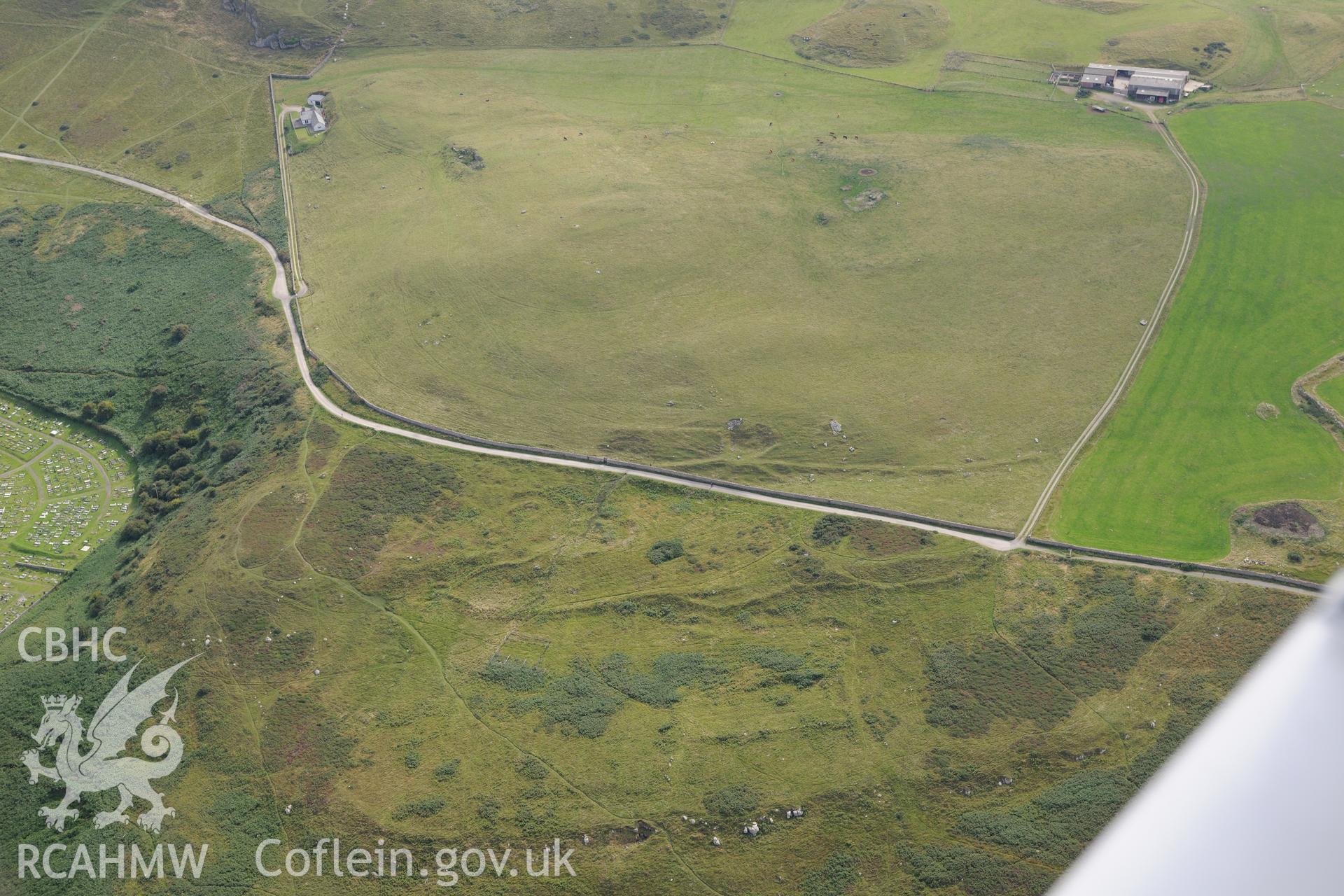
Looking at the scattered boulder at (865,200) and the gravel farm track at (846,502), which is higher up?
the scattered boulder at (865,200)

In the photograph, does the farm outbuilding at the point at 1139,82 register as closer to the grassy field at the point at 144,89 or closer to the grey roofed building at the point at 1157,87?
the grey roofed building at the point at 1157,87

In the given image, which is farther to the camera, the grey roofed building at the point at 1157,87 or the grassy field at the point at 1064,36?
the grassy field at the point at 1064,36

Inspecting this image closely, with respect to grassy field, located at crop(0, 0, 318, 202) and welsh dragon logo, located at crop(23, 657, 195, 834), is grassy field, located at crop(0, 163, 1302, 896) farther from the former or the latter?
grassy field, located at crop(0, 0, 318, 202)

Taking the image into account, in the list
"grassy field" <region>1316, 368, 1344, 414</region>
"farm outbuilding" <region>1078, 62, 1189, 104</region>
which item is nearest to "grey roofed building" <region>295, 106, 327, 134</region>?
"farm outbuilding" <region>1078, 62, 1189, 104</region>

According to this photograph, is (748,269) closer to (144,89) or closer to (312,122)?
(312,122)

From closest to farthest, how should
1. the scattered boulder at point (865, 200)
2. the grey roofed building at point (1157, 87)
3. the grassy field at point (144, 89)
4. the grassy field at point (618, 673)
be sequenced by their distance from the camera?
the grassy field at point (618, 673), the scattered boulder at point (865, 200), the grey roofed building at point (1157, 87), the grassy field at point (144, 89)

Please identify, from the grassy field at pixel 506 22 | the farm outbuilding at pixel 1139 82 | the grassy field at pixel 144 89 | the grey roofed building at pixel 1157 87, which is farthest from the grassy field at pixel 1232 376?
the grassy field at pixel 144 89

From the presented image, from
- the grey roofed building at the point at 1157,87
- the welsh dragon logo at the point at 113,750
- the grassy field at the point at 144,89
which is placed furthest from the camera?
the grassy field at the point at 144,89

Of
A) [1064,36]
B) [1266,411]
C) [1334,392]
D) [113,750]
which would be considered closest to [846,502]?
[1266,411]
